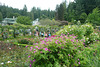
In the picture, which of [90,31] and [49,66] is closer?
[49,66]

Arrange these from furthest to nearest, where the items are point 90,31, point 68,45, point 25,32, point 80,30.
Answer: point 25,32
point 90,31
point 80,30
point 68,45

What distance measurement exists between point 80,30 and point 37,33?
6822 mm

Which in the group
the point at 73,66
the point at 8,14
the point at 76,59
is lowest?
the point at 73,66

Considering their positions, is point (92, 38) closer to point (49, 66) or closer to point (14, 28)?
point (49, 66)

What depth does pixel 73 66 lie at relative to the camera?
255 cm

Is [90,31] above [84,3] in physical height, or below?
below

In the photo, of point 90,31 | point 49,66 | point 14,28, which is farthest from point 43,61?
point 14,28

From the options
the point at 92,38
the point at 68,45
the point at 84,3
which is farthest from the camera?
the point at 84,3

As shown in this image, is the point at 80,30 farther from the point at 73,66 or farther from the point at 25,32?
the point at 25,32

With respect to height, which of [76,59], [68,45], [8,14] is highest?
[8,14]

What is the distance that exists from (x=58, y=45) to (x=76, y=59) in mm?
804

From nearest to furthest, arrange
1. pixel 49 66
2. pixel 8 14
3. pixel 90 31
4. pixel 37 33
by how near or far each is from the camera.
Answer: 1. pixel 49 66
2. pixel 90 31
3. pixel 37 33
4. pixel 8 14

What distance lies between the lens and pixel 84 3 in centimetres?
3566

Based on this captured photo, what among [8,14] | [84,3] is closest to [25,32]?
[84,3]
